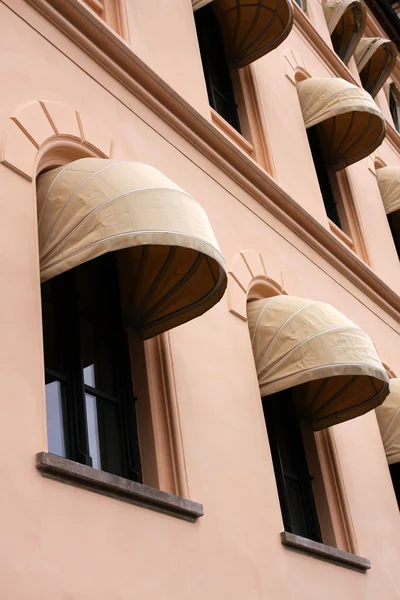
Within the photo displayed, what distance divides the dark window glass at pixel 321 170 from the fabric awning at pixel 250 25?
2402mm

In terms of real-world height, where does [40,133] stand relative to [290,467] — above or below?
above

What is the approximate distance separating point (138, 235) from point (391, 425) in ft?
19.2

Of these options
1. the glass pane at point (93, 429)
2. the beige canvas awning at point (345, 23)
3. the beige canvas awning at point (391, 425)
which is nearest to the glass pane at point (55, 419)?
the glass pane at point (93, 429)

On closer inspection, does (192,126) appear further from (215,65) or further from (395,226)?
(395,226)

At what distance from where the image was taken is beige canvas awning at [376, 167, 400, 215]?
15.9 meters

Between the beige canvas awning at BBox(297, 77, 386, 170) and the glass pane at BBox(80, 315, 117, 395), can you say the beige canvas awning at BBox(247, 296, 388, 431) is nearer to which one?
the glass pane at BBox(80, 315, 117, 395)

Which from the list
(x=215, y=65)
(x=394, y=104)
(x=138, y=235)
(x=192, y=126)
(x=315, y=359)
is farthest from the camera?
(x=394, y=104)

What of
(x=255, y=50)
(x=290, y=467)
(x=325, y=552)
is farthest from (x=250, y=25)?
(x=325, y=552)

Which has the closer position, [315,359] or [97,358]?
[97,358]

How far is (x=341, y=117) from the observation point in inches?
541

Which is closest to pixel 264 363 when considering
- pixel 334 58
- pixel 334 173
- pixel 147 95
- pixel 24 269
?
pixel 147 95

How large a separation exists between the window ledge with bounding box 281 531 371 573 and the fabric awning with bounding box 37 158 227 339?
214 cm

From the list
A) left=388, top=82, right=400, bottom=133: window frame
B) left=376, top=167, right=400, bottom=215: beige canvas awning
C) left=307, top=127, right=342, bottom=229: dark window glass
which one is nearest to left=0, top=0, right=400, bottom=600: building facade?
left=307, top=127, right=342, bottom=229: dark window glass

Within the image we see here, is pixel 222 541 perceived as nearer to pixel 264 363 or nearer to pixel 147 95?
pixel 264 363
